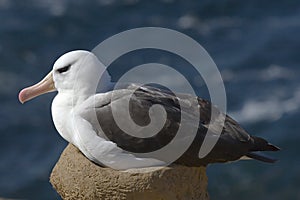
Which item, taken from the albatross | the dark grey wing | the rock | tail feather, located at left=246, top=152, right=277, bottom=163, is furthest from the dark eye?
tail feather, located at left=246, top=152, right=277, bottom=163

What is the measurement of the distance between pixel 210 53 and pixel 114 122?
21.3 feet

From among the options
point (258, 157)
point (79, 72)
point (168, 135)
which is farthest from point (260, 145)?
point (79, 72)

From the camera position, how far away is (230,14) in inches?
431

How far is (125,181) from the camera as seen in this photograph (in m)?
3.73

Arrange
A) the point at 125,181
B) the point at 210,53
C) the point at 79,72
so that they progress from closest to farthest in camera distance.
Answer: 1. the point at 125,181
2. the point at 79,72
3. the point at 210,53

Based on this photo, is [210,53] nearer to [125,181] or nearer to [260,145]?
[260,145]

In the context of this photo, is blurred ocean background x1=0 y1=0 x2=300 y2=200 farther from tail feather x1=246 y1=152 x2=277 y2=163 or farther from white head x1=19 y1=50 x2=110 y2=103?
white head x1=19 y1=50 x2=110 y2=103

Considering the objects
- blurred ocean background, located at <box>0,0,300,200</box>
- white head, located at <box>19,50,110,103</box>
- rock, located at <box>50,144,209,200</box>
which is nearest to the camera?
rock, located at <box>50,144,209,200</box>

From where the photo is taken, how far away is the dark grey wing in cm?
380

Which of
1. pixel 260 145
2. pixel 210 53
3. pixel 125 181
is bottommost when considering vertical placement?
pixel 125 181

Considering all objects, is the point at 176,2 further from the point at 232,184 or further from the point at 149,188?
the point at 149,188

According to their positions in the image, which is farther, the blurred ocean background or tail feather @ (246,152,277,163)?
the blurred ocean background

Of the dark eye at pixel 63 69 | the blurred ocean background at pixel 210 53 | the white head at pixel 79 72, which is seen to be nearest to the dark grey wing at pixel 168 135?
the white head at pixel 79 72

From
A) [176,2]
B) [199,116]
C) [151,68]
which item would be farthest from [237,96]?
[199,116]
